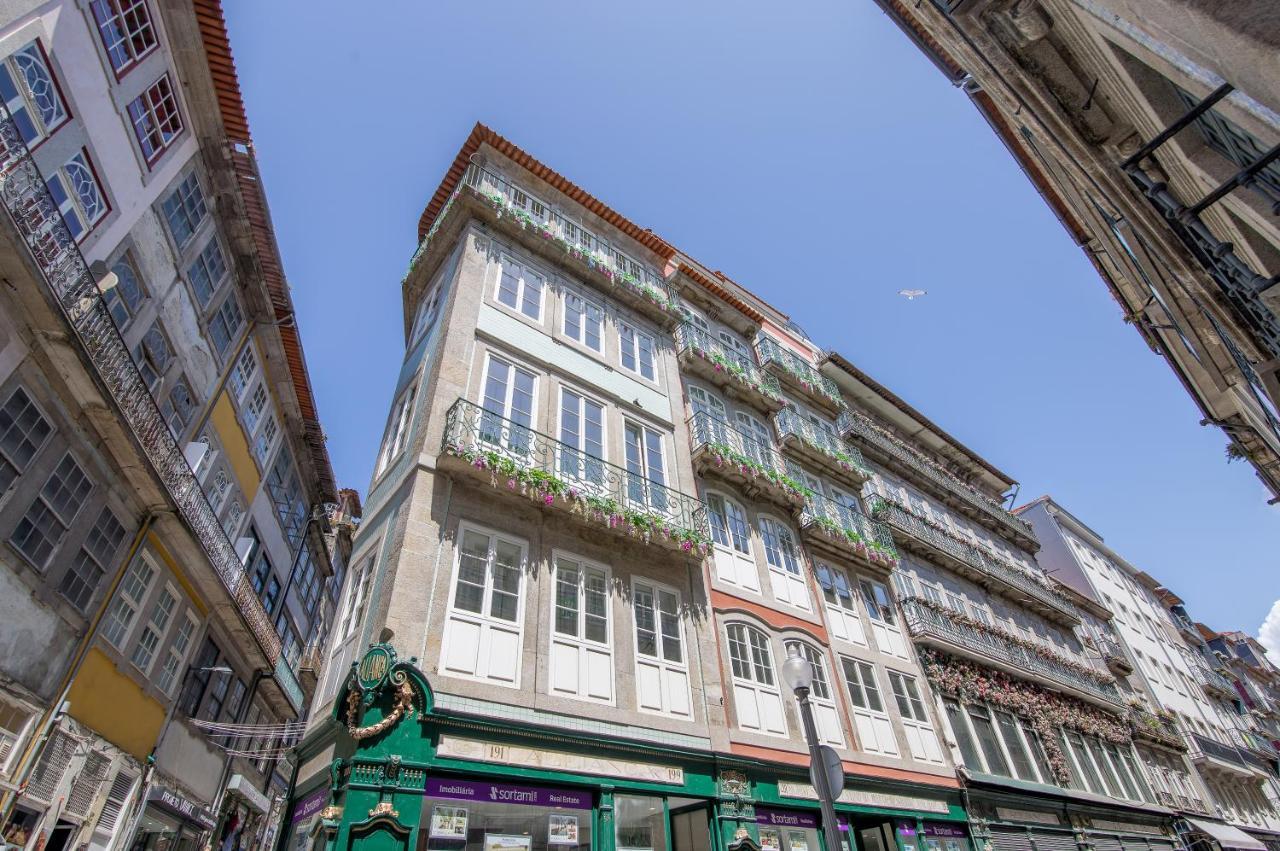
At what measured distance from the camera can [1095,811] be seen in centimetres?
1853

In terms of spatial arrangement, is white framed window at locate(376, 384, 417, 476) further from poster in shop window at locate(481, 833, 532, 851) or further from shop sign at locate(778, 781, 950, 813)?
shop sign at locate(778, 781, 950, 813)

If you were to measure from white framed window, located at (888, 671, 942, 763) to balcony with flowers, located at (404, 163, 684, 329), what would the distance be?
10978 millimetres

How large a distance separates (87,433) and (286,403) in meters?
11.2

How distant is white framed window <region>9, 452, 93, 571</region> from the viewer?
10.9 metres

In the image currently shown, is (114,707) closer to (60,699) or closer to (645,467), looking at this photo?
(60,699)

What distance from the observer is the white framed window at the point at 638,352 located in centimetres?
1588

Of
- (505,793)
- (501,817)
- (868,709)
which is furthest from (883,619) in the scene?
(505,793)

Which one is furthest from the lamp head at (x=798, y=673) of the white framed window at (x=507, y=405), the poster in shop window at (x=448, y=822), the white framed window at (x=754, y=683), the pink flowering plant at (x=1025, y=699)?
the pink flowering plant at (x=1025, y=699)

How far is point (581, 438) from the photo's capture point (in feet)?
42.4

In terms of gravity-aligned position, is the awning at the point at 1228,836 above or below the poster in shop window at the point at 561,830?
above

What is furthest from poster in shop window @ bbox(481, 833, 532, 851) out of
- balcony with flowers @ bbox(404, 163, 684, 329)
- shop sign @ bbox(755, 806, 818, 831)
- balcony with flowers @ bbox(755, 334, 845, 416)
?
balcony with flowers @ bbox(755, 334, 845, 416)

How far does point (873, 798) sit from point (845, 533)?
20.8 feet

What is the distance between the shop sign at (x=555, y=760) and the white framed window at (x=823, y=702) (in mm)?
4002

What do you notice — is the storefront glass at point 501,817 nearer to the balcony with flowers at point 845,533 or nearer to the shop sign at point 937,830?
the shop sign at point 937,830
